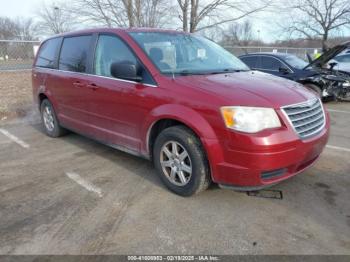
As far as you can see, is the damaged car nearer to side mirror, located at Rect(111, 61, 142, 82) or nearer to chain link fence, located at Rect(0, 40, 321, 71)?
side mirror, located at Rect(111, 61, 142, 82)

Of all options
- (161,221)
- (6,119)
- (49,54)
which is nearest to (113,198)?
(161,221)

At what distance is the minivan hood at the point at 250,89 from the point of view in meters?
3.20

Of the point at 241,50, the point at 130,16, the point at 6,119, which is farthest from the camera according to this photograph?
the point at 241,50

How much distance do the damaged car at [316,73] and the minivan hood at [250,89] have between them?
5824 millimetres

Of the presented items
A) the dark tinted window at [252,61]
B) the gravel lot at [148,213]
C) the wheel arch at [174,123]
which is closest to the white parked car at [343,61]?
the dark tinted window at [252,61]

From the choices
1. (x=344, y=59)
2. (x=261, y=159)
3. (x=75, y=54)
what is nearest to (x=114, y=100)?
(x=75, y=54)

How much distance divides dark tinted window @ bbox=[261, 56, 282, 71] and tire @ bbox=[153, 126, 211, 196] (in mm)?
6914

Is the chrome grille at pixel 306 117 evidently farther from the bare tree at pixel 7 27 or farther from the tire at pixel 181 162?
the bare tree at pixel 7 27

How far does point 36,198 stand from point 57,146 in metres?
2.00

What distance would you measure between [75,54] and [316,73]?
6.80 metres

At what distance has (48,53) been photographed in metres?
5.93

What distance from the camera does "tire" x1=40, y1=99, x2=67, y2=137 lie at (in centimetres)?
595

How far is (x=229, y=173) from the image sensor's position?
10.5ft

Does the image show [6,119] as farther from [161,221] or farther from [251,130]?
[251,130]
